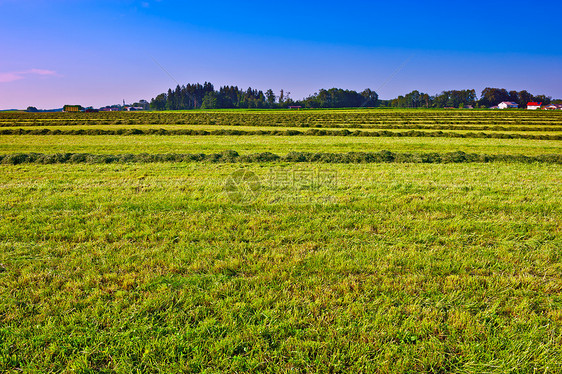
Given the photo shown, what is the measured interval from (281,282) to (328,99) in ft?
554

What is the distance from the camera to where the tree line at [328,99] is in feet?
524

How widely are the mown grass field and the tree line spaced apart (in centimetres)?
14856

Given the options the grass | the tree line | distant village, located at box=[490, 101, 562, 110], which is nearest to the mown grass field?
the grass

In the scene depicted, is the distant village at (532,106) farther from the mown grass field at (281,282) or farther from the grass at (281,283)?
the grass at (281,283)

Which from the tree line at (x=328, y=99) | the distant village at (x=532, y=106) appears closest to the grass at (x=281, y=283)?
the tree line at (x=328, y=99)

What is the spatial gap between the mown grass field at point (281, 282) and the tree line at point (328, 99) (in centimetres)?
14856

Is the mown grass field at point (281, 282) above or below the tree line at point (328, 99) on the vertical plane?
below

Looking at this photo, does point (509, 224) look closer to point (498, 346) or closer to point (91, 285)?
point (498, 346)

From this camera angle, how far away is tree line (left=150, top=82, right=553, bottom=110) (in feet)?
524

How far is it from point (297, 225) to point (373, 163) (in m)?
8.62

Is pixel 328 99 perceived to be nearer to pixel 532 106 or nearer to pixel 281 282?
pixel 532 106

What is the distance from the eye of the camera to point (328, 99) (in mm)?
163625

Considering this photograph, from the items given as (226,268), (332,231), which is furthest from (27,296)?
(332,231)

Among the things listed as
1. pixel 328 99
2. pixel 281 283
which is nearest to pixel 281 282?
pixel 281 283
